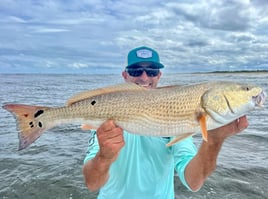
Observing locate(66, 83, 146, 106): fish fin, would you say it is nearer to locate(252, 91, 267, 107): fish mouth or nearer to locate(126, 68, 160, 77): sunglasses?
locate(252, 91, 267, 107): fish mouth

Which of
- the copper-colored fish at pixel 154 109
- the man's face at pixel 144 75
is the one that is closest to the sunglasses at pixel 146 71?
the man's face at pixel 144 75

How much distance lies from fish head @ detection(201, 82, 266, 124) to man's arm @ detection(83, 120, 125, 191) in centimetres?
69

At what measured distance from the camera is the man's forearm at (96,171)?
2.98 m

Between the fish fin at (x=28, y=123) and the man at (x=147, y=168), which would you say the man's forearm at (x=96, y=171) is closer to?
the man at (x=147, y=168)

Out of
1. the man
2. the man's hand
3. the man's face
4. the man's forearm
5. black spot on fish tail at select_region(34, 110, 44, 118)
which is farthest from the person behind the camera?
the man's face

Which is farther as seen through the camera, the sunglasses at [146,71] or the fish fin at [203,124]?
the sunglasses at [146,71]

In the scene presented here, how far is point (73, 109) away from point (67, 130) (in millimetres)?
7739

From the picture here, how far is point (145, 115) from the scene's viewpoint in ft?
8.85

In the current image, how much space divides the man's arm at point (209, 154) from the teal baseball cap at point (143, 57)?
3.81ft

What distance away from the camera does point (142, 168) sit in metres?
3.47

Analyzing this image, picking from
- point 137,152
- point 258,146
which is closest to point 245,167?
point 258,146

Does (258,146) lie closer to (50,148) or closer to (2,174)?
(50,148)

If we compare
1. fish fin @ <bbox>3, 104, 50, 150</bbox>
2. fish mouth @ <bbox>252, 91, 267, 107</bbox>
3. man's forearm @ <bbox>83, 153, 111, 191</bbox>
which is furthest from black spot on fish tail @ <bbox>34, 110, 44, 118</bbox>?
fish mouth @ <bbox>252, 91, 267, 107</bbox>

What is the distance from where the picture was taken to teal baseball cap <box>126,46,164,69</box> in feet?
12.6
